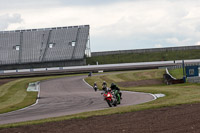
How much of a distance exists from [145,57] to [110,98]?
248 feet

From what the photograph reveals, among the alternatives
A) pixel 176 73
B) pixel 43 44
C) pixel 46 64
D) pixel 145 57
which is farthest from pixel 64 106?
pixel 43 44

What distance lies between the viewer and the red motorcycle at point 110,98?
21.5 m

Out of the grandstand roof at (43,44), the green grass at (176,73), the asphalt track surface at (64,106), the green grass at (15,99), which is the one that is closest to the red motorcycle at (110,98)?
the asphalt track surface at (64,106)

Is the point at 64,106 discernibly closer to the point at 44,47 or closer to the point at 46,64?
the point at 46,64

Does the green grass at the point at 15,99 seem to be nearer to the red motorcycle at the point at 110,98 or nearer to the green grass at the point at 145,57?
the red motorcycle at the point at 110,98

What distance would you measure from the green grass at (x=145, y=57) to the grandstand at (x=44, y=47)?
3980mm

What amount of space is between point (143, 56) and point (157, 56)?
3408 millimetres

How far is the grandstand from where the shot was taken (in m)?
91.1

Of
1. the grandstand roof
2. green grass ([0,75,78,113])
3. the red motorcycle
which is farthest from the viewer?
the grandstand roof

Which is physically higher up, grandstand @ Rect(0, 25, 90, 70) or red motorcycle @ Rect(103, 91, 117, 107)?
grandstand @ Rect(0, 25, 90, 70)

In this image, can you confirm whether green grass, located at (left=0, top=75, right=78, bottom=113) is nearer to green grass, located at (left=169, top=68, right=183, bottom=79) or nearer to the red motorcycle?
the red motorcycle

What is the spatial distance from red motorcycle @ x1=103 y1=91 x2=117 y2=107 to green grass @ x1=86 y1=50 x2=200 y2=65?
233 feet

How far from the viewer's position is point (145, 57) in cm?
9650

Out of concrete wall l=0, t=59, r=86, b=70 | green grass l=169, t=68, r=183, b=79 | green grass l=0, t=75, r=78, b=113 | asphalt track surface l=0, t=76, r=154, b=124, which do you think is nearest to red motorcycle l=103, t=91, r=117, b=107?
asphalt track surface l=0, t=76, r=154, b=124
